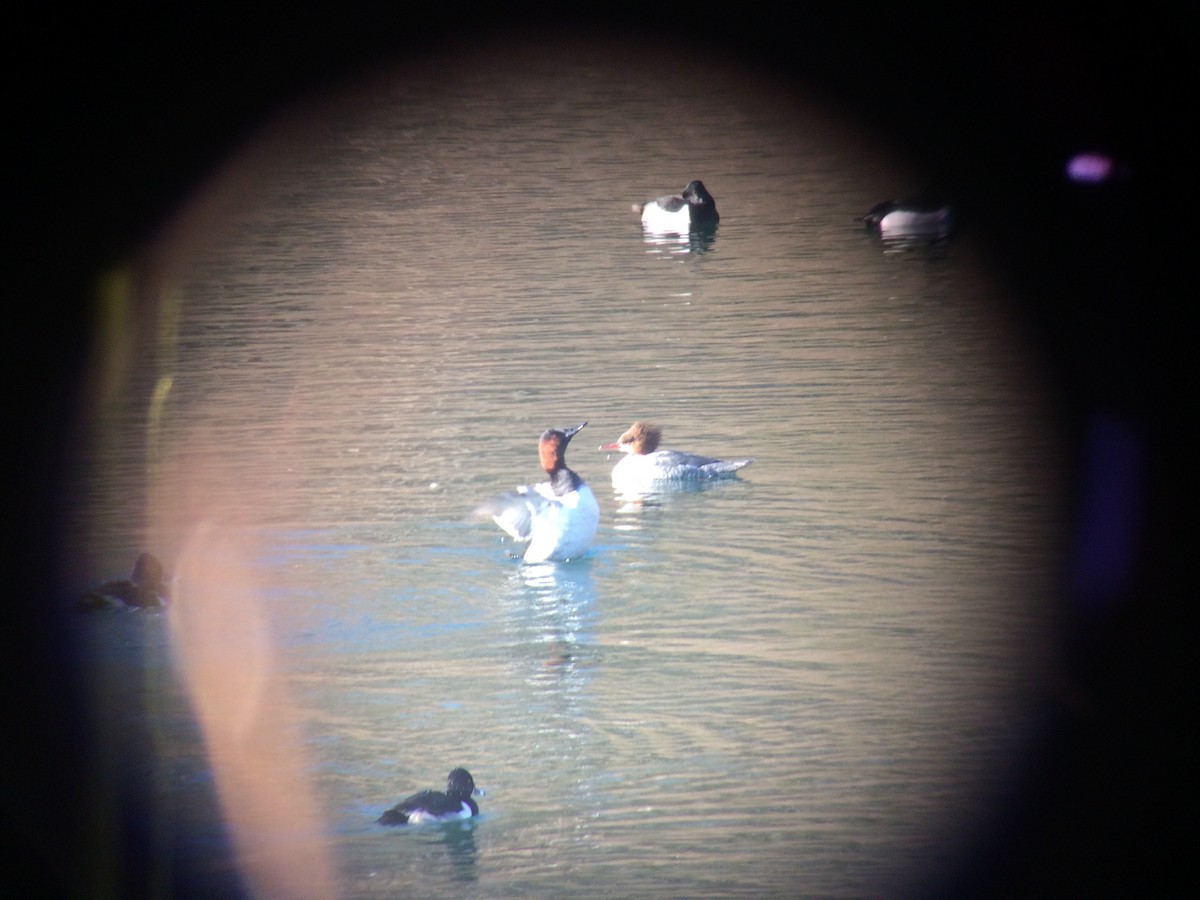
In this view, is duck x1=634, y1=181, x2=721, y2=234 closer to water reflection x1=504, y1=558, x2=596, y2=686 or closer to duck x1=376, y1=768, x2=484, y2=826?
water reflection x1=504, y1=558, x2=596, y2=686

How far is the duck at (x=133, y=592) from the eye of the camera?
256 inches

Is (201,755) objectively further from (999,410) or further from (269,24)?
(269,24)

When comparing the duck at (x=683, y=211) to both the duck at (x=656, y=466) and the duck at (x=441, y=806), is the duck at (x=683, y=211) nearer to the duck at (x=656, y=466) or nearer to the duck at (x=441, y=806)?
the duck at (x=656, y=466)

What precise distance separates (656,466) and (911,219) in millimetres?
5797

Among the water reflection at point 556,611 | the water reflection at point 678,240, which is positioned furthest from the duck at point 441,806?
the water reflection at point 678,240

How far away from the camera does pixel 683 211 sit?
1309 cm

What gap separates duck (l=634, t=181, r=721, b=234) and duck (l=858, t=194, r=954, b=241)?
50.1 inches

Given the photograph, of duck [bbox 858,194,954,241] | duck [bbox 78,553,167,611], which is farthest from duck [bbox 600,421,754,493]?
duck [bbox 858,194,954,241]

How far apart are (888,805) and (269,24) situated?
1343 cm

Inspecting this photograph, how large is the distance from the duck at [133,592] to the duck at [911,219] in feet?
25.0

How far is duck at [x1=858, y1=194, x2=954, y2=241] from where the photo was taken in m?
12.8

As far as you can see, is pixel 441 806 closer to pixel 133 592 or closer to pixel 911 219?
pixel 133 592

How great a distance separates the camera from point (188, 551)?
7082mm

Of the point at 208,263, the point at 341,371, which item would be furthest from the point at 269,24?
the point at 341,371
